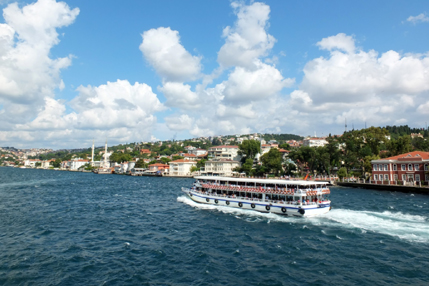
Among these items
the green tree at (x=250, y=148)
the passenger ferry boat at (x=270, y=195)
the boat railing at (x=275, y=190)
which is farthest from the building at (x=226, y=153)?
the boat railing at (x=275, y=190)

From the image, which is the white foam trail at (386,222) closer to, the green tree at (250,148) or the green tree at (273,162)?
the green tree at (273,162)

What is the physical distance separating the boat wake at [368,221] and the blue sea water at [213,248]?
0.33 ft

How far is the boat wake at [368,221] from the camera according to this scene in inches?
1085

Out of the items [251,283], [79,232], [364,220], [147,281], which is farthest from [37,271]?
[364,220]

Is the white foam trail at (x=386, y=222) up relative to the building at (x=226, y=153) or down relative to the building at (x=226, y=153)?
down

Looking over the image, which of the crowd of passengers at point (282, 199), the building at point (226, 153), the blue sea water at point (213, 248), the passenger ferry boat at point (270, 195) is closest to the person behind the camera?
the blue sea water at point (213, 248)

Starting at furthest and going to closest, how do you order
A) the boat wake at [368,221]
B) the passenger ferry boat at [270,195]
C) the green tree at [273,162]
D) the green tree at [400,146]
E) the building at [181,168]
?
the building at [181,168]
the green tree at [273,162]
the green tree at [400,146]
the passenger ferry boat at [270,195]
the boat wake at [368,221]

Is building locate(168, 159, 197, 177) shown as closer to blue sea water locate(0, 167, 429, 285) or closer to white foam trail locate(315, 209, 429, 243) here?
blue sea water locate(0, 167, 429, 285)

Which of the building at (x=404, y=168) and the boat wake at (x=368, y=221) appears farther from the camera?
the building at (x=404, y=168)

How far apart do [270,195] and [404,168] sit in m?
48.7

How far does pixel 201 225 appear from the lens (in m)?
31.9

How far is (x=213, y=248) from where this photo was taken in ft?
79.4

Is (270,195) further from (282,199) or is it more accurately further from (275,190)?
(282,199)

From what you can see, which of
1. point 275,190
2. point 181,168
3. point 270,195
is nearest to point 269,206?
point 270,195
